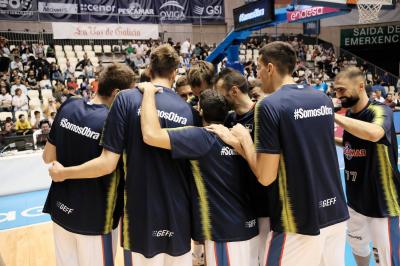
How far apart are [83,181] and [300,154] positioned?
1.44 metres

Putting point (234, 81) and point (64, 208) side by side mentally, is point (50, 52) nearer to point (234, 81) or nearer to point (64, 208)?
point (64, 208)

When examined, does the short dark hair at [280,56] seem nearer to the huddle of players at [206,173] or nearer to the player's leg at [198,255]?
the huddle of players at [206,173]

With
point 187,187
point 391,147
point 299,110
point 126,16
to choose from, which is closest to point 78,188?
point 187,187

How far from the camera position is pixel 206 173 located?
7.79ft

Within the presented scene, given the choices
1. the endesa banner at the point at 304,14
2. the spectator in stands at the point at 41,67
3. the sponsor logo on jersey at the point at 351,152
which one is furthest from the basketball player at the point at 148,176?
the spectator in stands at the point at 41,67

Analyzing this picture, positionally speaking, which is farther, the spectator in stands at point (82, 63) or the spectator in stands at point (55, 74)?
the spectator in stands at point (82, 63)

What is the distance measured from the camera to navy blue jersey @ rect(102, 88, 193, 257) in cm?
232

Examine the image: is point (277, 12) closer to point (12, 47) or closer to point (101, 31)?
point (101, 31)

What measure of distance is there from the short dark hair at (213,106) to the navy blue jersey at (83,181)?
2.24 feet

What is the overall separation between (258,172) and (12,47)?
1562 centimetres

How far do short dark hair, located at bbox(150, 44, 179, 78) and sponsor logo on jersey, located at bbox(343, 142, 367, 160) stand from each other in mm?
1669

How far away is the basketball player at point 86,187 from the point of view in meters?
2.60

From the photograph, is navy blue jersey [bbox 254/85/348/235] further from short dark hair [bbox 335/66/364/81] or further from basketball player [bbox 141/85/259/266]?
short dark hair [bbox 335/66/364/81]

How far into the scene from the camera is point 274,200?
7.55ft
